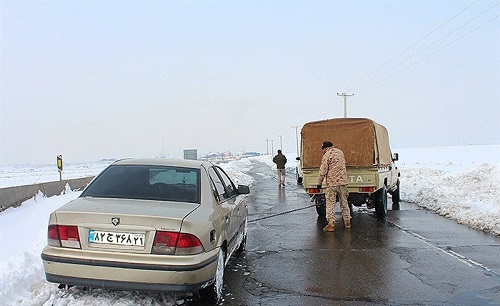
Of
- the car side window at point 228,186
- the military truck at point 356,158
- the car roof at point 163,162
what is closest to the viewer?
the car roof at point 163,162

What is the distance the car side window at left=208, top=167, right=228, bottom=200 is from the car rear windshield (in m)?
0.33

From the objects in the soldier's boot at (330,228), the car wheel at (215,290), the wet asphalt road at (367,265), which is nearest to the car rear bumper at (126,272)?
the car wheel at (215,290)

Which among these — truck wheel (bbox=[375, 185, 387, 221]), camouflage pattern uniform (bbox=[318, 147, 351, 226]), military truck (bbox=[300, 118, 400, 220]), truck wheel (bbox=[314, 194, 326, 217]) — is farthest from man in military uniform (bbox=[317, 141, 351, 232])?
truck wheel (bbox=[375, 185, 387, 221])

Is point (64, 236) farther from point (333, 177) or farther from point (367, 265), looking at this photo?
point (333, 177)

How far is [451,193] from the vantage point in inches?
499

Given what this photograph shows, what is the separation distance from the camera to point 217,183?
5.46 m

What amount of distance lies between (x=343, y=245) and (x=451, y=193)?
272 inches

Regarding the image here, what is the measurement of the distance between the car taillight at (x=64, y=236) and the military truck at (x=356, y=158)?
21.6 ft

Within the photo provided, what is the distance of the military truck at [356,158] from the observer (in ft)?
31.4

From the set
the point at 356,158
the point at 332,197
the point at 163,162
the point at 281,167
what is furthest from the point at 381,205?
the point at 281,167

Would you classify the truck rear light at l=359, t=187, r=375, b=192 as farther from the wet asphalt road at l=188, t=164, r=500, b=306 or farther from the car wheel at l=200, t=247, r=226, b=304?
the car wheel at l=200, t=247, r=226, b=304

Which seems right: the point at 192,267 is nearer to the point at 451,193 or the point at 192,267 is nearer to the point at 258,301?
the point at 258,301

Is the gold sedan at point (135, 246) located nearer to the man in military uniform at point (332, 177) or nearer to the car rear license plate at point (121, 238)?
the car rear license plate at point (121, 238)

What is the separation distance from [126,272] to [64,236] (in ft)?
2.31
